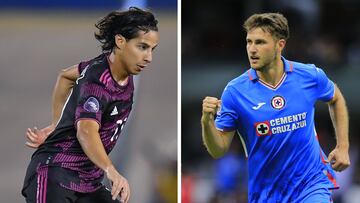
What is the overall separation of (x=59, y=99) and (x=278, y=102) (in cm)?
160

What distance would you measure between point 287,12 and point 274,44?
23.3 feet

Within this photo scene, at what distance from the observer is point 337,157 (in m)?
6.04

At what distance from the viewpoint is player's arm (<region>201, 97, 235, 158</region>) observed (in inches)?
214

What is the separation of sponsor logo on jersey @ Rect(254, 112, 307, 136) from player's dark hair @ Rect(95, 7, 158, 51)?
1097 mm

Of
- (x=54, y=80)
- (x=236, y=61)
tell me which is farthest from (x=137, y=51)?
(x=236, y=61)

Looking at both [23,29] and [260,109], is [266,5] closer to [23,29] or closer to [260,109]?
[23,29]

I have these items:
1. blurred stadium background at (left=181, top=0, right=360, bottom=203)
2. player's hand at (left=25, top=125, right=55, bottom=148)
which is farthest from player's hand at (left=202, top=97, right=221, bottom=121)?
blurred stadium background at (left=181, top=0, right=360, bottom=203)

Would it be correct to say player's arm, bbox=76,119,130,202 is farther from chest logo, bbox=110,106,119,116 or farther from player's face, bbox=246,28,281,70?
player's face, bbox=246,28,281,70

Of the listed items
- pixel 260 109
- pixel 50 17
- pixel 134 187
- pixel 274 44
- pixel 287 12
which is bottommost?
pixel 134 187

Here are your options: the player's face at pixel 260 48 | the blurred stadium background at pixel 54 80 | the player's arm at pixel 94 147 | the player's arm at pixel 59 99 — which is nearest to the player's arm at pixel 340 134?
the player's face at pixel 260 48

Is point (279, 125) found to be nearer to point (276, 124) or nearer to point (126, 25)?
point (276, 124)

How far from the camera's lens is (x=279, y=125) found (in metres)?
6.08

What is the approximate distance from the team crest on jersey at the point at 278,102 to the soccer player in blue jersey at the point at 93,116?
106cm

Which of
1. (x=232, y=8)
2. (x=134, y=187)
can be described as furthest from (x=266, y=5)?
(x=134, y=187)
